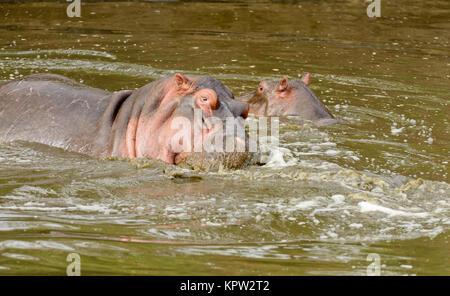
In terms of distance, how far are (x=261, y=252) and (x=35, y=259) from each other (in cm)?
117

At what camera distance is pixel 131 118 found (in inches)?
228

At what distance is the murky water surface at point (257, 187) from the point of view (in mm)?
3953

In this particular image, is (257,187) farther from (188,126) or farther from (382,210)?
(382,210)

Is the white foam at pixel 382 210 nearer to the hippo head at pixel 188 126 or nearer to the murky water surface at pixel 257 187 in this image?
the murky water surface at pixel 257 187

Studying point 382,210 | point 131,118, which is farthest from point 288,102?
point 382,210

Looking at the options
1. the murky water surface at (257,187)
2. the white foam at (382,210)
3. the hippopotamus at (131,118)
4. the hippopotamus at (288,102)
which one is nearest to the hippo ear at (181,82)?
the hippopotamus at (131,118)

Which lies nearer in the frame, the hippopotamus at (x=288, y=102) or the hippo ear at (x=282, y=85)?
the hippopotamus at (x=288, y=102)

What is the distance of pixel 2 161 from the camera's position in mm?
5727

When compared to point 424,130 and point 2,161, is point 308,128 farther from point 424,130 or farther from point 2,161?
point 2,161

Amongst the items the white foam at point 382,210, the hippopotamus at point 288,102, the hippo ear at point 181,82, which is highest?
the hippo ear at point 181,82

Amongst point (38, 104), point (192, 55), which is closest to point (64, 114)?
point (38, 104)

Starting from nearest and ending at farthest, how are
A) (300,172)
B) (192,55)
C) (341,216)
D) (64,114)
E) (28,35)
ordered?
(341,216) → (300,172) → (64,114) → (192,55) → (28,35)

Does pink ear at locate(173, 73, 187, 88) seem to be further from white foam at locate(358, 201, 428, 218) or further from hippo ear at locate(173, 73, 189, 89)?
white foam at locate(358, 201, 428, 218)

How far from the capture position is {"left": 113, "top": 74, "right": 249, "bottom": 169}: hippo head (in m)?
5.21
